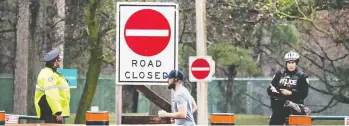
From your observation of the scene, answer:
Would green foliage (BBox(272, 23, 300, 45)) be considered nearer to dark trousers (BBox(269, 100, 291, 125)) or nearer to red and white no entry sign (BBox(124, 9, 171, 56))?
dark trousers (BBox(269, 100, 291, 125))

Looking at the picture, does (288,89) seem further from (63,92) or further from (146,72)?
(146,72)

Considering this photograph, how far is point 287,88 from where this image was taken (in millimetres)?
16453

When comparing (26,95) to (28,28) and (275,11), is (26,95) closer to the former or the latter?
(28,28)

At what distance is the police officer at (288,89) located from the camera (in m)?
16.3

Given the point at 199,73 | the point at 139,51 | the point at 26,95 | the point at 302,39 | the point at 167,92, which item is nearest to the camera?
the point at 139,51

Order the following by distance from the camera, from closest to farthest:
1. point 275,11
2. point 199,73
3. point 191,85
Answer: point 199,73 → point 275,11 → point 191,85

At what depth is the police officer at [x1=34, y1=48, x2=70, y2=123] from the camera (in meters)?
15.3

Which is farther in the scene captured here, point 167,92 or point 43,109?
point 167,92

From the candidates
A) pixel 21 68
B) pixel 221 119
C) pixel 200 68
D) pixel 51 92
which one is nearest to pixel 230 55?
pixel 21 68

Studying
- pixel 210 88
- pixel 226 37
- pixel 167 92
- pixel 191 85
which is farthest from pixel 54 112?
pixel 210 88

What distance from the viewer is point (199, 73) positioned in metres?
18.6

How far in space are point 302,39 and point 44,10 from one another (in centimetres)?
1795

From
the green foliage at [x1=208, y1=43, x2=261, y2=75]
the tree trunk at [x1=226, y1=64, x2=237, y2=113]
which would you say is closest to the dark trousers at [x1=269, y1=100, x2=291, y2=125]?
the green foliage at [x1=208, y1=43, x2=261, y2=75]

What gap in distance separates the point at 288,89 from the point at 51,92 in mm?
3736
